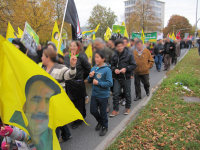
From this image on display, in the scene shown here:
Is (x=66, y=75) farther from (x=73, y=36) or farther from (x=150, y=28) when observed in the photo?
(x=150, y=28)

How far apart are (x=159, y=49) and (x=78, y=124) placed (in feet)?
27.5

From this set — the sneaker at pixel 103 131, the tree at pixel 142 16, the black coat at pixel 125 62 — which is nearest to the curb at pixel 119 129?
the sneaker at pixel 103 131

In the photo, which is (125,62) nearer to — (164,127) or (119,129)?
(119,129)

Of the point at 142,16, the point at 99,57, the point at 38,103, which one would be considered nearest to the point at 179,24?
the point at 142,16

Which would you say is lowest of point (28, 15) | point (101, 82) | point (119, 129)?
point (119, 129)

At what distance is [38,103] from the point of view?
75.2 inches

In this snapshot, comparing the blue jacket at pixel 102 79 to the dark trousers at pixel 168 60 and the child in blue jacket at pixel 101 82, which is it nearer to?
the child in blue jacket at pixel 101 82

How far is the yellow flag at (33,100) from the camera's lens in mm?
1754

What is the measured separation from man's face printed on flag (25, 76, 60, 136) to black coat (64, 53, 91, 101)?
1798 mm

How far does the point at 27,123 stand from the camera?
5.83 feet

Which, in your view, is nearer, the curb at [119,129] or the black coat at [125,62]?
the curb at [119,129]

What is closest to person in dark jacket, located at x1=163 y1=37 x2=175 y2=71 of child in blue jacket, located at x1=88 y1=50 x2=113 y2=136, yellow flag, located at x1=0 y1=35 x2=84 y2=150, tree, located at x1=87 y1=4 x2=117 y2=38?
child in blue jacket, located at x1=88 y1=50 x2=113 y2=136

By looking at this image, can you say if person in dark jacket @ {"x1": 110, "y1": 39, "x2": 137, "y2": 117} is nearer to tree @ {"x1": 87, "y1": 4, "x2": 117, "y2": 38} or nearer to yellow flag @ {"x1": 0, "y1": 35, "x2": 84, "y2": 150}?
yellow flag @ {"x1": 0, "y1": 35, "x2": 84, "y2": 150}

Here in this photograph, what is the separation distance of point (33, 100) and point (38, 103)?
66mm
